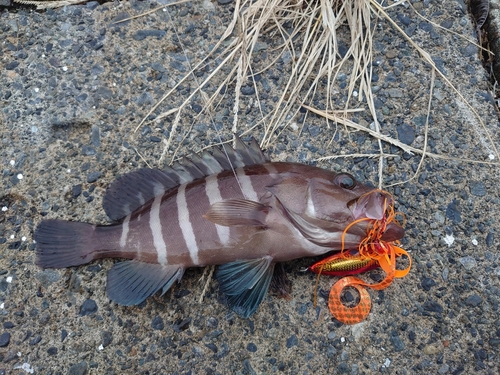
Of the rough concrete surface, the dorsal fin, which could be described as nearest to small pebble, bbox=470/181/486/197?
the rough concrete surface

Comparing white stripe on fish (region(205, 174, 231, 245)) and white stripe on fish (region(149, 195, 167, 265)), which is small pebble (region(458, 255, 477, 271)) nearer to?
white stripe on fish (region(205, 174, 231, 245))

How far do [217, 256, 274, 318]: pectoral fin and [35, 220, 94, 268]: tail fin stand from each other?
69 cm

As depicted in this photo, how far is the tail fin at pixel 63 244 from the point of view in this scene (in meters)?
2.44

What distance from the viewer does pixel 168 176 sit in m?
2.48

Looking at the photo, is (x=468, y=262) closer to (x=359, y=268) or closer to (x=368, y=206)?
(x=359, y=268)

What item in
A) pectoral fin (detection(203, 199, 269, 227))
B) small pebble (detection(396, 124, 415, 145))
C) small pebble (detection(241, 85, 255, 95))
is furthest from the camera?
small pebble (detection(241, 85, 255, 95))

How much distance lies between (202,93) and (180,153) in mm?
423

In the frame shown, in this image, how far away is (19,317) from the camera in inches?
98.3

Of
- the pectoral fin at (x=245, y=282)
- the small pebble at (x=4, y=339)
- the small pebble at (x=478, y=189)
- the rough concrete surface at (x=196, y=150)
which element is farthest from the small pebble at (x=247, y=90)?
the small pebble at (x=4, y=339)

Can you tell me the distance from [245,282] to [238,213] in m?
0.33

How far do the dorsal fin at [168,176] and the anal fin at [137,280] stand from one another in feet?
0.93

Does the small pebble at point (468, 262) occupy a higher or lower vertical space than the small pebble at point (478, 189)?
lower

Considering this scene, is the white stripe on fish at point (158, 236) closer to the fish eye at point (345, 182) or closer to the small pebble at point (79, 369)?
the small pebble at point (79, 369)

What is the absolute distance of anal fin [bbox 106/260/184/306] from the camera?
2.34 meters
